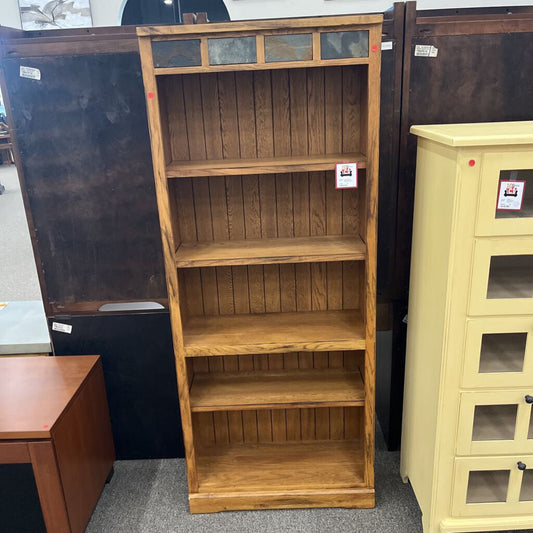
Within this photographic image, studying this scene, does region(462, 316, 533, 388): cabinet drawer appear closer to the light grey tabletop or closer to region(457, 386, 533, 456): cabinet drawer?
region(457, 386, 533, 456): cabinet drawer

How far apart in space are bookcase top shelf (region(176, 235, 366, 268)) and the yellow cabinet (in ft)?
0.89

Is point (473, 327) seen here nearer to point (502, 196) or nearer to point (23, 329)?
point (502, 196)

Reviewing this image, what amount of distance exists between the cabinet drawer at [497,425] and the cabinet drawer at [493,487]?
1.6 inches

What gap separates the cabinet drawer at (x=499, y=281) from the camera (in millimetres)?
1520

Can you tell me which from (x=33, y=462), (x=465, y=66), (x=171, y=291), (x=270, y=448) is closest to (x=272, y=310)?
(x=171, y=291)

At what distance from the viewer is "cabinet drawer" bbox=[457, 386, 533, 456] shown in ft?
5.48

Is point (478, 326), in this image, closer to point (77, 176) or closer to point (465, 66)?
point (465, 66)

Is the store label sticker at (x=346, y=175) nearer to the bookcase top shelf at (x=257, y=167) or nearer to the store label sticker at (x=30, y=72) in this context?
the bookcase top shelf at (x=257, y=167)

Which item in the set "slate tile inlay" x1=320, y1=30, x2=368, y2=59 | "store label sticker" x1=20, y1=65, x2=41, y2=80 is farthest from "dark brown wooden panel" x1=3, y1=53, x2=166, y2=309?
"slate tile inlay" x1=320, y1=30, x2=368, y2=59

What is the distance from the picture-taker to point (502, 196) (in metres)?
1.48

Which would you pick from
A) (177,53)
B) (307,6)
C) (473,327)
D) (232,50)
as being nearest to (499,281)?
(473,327)

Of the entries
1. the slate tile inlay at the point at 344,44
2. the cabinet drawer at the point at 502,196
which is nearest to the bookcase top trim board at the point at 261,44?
the slate tile inlay at the point at 344,44

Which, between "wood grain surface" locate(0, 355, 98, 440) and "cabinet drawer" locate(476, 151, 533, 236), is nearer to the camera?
"cabinet drawer" locate(476, 151, 533, 236)

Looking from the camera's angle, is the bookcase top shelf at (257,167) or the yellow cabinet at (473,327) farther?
the bookcase top shelf at (257,167)
